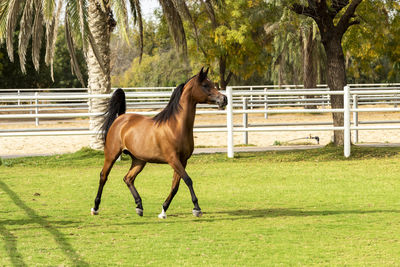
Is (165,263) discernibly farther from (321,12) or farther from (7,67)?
(7,67)

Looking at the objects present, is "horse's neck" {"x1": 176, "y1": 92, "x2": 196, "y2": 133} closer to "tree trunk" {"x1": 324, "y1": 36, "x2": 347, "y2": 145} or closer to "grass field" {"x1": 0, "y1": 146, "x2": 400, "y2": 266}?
"grass field" {"x1": 0, "y1": 146, "x2": 400, "y2": 266}

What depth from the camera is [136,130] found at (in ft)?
28.0

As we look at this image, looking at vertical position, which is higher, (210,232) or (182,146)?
(182,146)

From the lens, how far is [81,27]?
13.7 metres

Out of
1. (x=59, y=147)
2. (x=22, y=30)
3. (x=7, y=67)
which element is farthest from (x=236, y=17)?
(x=22, y=30)

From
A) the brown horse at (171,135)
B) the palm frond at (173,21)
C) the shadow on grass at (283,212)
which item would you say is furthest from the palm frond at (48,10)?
the shadow on grass at (283,212)

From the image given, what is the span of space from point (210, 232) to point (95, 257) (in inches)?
62.8

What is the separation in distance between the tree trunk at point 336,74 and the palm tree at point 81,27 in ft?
12.8

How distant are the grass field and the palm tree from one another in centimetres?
270

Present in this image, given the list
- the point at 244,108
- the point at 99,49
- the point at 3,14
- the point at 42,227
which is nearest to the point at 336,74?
the point at 244,108

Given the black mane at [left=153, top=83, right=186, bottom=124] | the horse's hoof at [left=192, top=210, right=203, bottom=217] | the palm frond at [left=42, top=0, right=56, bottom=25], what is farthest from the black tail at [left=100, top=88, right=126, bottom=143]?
the palm frond at [left=42, top=0, right=56, bottom=25]

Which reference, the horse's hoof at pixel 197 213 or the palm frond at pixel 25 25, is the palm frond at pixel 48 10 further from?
the horse's hoof at pixel 197 213

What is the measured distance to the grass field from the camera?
20.7ft

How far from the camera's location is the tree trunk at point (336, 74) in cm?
1723
